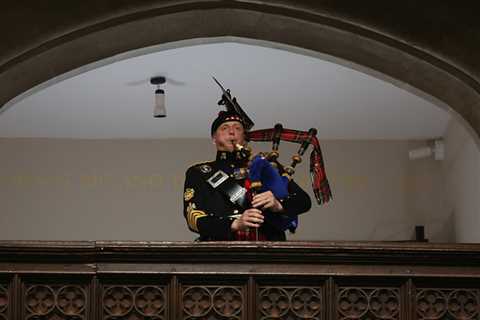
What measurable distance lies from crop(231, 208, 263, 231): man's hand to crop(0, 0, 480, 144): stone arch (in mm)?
1008

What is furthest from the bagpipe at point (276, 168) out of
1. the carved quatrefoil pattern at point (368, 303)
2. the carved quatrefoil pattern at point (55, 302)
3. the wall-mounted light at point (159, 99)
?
the wall-mounted light at point (159, 99)

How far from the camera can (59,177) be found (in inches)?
432

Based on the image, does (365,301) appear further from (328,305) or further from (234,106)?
(234,106)

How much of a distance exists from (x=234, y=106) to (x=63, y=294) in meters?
1.31

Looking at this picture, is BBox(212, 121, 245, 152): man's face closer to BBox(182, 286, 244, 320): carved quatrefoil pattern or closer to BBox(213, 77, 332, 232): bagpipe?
BBox(213, 77, 332, 232): bagpipe

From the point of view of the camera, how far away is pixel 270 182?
5.83 meters

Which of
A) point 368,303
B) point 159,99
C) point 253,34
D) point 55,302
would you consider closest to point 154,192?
point 159,99

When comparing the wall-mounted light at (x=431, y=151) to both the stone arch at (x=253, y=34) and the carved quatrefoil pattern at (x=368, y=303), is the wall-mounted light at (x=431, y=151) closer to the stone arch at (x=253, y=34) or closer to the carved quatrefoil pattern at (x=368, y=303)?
the stone arch at (x=253, y=34)

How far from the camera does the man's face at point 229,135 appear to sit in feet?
20.3

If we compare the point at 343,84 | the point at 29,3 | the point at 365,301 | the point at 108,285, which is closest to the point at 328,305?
the point at 365,301

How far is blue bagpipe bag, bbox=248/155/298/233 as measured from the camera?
5789 millimetres

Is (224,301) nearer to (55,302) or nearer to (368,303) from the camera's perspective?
(368,303)

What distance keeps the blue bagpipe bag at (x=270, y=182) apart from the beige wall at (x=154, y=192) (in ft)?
16.3

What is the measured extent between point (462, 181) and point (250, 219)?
16.5ft
